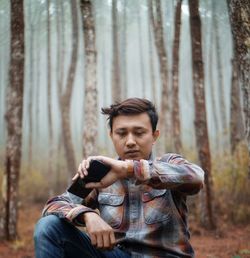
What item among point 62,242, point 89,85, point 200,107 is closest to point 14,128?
point 89,85

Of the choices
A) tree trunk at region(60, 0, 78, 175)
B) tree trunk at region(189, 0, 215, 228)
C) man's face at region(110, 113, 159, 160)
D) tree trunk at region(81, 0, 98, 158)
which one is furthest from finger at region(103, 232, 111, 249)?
tree trunk at region(60, 0, 78, 175)

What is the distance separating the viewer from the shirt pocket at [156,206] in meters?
2.23

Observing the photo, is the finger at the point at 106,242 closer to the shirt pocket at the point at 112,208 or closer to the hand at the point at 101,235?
the hand at the point at 101,235

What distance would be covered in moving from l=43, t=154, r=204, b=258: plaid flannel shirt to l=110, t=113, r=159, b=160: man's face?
15 centimetres

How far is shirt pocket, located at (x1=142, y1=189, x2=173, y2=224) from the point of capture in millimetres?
2227

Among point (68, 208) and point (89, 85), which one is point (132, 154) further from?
point (89, 85)

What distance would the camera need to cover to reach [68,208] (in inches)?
87.4

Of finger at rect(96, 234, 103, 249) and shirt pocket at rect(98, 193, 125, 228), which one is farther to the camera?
shirt pocket at rect(98, 193, 125, 228)

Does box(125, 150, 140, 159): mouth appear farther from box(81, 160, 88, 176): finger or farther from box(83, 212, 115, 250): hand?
box(83, 212, 115, 250): hand

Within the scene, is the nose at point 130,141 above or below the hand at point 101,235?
above

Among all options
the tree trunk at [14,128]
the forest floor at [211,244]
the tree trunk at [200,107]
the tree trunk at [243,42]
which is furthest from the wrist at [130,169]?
the tree trunk at [200,107]

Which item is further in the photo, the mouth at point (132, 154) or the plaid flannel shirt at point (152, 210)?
the mouth at point (132, 154)

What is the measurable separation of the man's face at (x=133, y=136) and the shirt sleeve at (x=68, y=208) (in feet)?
1.27

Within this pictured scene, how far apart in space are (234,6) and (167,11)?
29.3 feet
